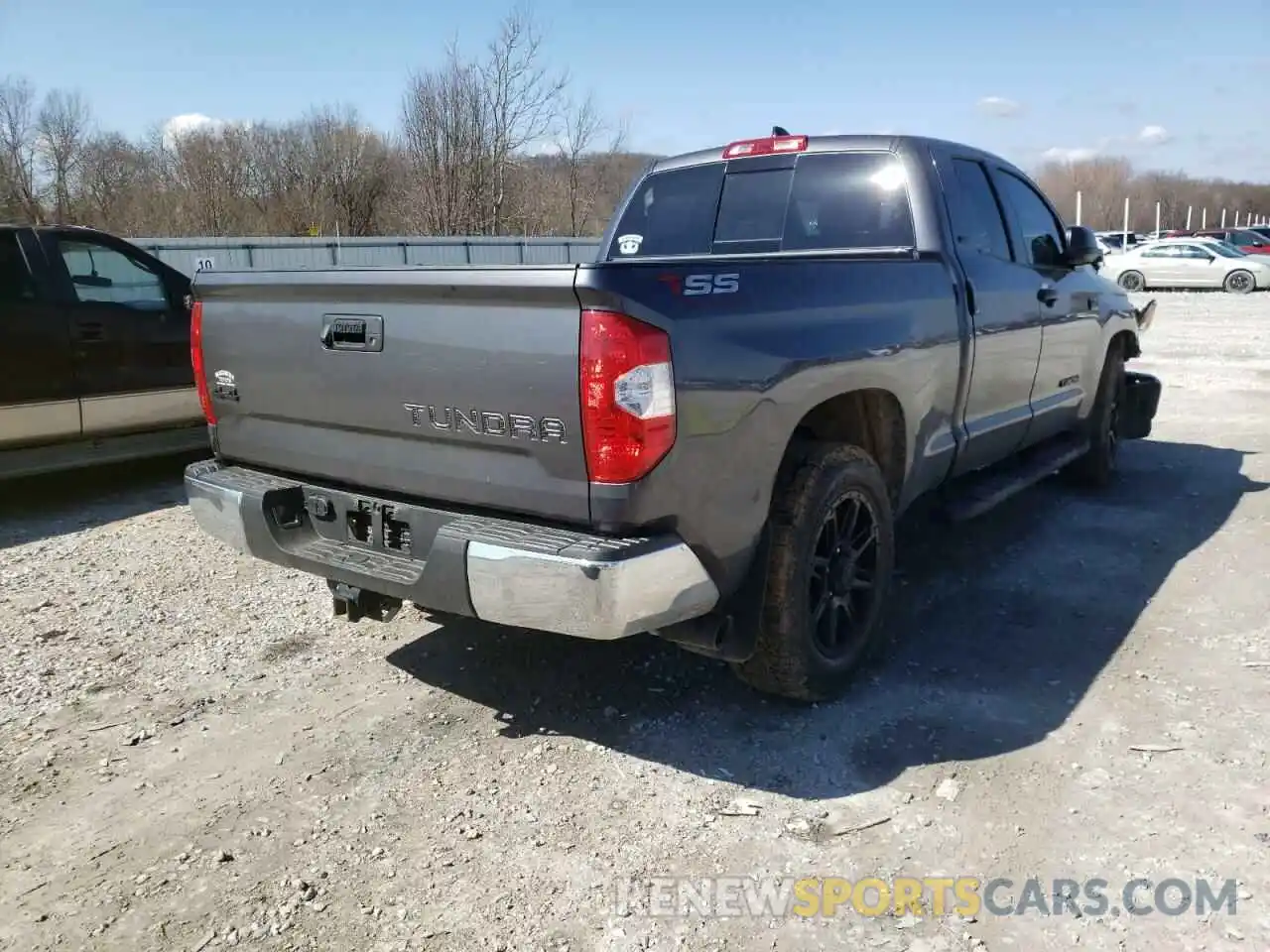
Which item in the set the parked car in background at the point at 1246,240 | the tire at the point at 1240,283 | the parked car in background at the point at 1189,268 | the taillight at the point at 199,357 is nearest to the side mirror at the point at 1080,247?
the taillight at the point at 199,357

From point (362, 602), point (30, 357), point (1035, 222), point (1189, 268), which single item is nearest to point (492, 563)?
point (362, 602)

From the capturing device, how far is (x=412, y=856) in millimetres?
2713

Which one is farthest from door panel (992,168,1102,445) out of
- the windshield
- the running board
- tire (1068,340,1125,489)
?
the windshield

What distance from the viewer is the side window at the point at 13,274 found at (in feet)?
19.7

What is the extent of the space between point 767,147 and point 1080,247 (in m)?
1.87

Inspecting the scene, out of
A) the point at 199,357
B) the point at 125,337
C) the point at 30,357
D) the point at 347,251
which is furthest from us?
the point at 347,251

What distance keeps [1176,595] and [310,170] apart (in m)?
38.3

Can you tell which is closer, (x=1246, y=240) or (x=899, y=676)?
(x=899, y=676)

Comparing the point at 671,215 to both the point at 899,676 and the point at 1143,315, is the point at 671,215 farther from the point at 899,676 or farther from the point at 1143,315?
the point at 1143,315

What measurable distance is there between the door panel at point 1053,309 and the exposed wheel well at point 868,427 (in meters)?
1.58

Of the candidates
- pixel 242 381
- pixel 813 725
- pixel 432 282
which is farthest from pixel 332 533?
pixel 813 725

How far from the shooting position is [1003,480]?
4.95 m

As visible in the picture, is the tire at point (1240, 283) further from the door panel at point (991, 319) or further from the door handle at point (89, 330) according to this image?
the door handle at point (89, 330)

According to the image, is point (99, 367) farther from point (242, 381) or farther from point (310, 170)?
point (310, 170)
